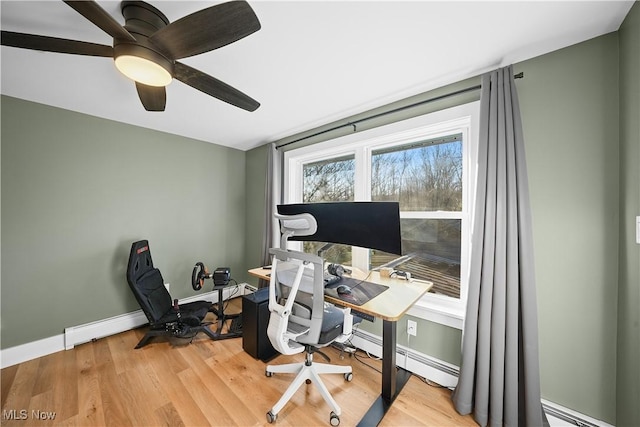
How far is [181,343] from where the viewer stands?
227cm

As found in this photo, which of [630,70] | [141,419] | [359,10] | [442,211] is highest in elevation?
[359,10]

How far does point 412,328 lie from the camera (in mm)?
1874

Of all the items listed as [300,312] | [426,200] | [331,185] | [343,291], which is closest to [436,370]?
[343,291]

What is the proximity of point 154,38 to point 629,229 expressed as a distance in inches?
95.2

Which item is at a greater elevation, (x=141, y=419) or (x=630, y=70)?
(x=630, y=70)

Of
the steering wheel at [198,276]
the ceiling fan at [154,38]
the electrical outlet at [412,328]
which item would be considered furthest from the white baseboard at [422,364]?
the ceiling fan at [154,38]

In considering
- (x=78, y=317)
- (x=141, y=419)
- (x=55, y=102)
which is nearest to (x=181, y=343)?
(x=141, y=419)

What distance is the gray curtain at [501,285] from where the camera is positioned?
4.30ft

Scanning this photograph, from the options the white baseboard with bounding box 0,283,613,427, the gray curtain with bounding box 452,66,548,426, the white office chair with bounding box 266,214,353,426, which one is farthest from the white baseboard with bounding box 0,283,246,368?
the gray curtain with bounding box 452,66,548,426

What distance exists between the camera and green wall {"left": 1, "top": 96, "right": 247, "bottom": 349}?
6.51ft

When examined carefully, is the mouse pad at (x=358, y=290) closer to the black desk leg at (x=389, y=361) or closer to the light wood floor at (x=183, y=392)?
the black desk leg at (x=389, y=361)

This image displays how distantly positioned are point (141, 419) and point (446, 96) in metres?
3.04

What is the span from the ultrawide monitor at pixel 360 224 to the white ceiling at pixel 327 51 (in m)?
0.97

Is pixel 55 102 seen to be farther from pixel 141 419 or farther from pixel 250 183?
pixel 141 419
